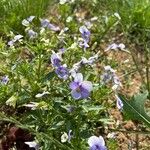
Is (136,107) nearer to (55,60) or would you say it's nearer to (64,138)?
(64,138)

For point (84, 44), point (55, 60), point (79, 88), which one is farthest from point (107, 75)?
point (79, 88)

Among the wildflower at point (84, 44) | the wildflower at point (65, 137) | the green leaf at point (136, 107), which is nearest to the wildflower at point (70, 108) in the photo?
the wildflower at point (65, 137)

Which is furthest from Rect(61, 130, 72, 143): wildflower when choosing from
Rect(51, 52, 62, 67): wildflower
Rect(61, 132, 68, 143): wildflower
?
Rect(51, 52, 62, 67): wildflower

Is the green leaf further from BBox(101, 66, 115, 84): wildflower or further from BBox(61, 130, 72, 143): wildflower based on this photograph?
BBox(101, 66, 115, 84): wildflower

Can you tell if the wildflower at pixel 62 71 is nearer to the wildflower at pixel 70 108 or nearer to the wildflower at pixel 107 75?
the wildflower at pixel 70 108

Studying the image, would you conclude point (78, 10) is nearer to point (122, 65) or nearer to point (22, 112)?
point (122, 65)

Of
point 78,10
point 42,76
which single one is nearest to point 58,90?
point 42,76
